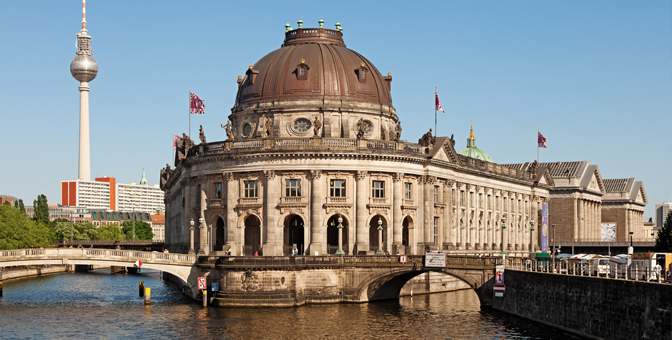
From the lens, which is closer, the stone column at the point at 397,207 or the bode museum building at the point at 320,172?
the bode museum building at the point at 320,172

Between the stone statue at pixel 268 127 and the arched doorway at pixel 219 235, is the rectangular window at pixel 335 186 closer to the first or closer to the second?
the stone statue at pixel 268 127

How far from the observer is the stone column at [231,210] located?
9488cm

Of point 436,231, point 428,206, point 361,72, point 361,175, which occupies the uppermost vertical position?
point 361,72

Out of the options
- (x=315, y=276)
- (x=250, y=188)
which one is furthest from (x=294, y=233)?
(x=315, y=276)

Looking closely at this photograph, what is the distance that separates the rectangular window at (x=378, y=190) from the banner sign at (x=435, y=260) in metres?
17.6

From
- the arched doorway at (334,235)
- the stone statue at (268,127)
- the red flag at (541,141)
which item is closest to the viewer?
the arched doorway at (334,235)

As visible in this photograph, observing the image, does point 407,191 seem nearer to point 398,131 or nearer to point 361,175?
point 361,175

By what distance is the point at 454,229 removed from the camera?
113m

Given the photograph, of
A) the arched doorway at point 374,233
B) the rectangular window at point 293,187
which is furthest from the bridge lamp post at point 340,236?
the arched doorway at point 374,233

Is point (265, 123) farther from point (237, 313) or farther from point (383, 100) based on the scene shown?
point (237, 313)

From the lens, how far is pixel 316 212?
304ft

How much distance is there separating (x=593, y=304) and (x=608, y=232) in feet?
429

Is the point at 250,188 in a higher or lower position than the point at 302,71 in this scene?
lower

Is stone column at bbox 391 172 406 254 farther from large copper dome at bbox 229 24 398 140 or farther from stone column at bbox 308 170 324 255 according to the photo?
stone column at bbox 308 170 324 255
